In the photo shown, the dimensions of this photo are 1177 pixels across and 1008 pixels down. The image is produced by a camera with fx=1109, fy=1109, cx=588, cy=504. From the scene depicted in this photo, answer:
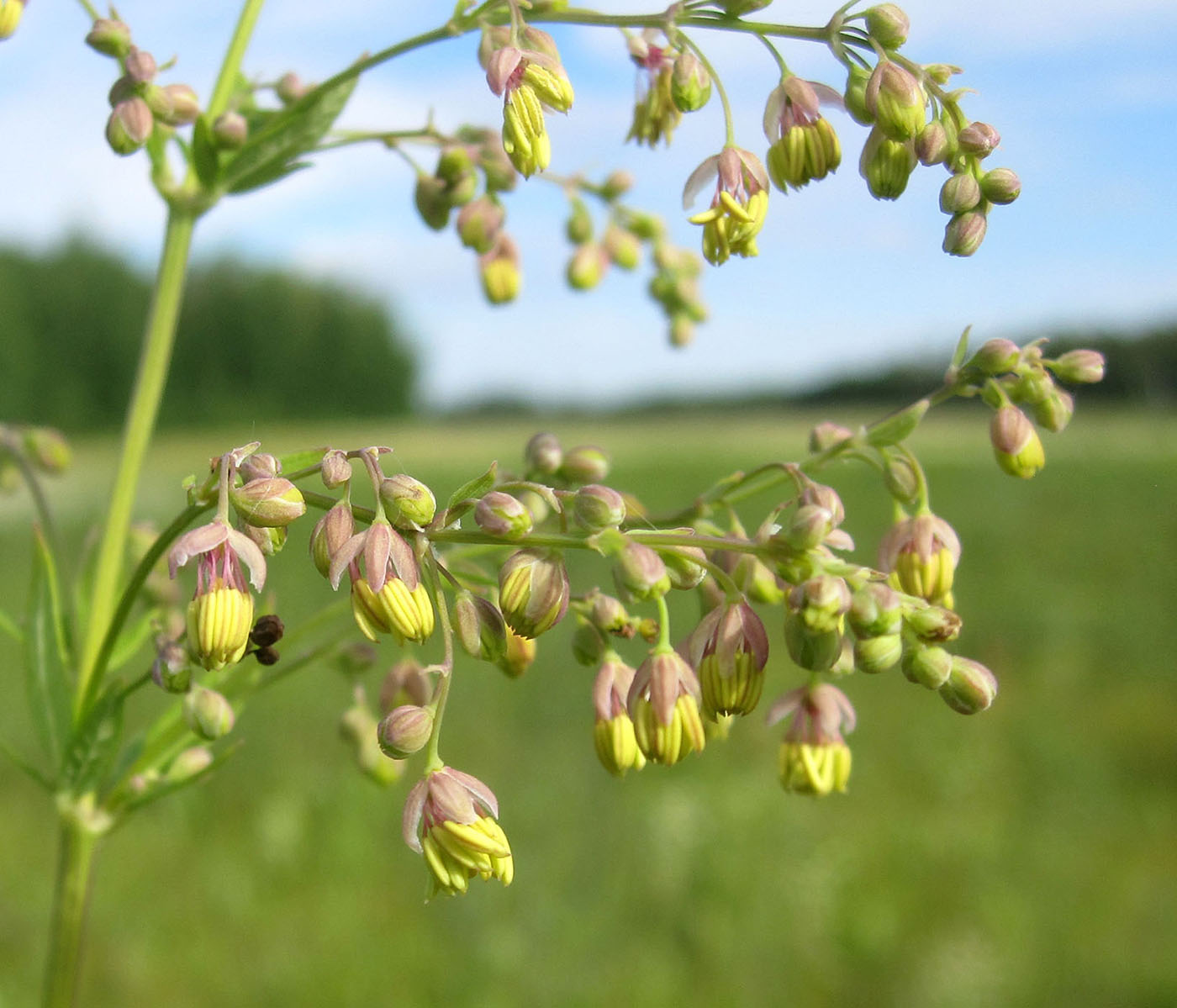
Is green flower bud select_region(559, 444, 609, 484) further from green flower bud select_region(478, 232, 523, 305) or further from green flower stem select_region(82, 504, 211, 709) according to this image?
green flower bud select_region(478, 232, 523, 305)

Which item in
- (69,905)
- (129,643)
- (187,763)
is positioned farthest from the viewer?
(129,643)

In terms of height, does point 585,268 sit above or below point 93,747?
above

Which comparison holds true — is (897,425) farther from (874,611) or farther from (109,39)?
(109,39)

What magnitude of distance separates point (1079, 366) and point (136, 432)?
1.21m

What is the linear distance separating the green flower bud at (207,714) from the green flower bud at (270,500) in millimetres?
410

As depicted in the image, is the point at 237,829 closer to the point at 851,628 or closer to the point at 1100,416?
the point at 851,628

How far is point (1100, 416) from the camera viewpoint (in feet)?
57.6

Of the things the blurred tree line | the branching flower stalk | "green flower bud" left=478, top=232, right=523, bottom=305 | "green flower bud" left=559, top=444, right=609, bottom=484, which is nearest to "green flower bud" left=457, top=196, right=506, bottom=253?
the branching flower stalk

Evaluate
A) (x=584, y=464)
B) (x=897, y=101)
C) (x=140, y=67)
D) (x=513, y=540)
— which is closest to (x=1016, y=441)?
(x=897, y=101)

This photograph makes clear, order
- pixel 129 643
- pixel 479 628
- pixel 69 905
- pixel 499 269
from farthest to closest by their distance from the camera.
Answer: pixel 499 269, pixel 129 643, pixel 69 905, pixel 479 628

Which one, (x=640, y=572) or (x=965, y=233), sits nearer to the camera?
(x=640, y=572)

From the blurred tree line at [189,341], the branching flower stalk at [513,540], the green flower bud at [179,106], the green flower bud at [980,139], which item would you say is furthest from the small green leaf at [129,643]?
the blurred tree line at [189,341]

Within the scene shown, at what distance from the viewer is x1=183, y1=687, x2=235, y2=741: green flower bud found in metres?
1.28

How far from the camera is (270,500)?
37.9 inches
